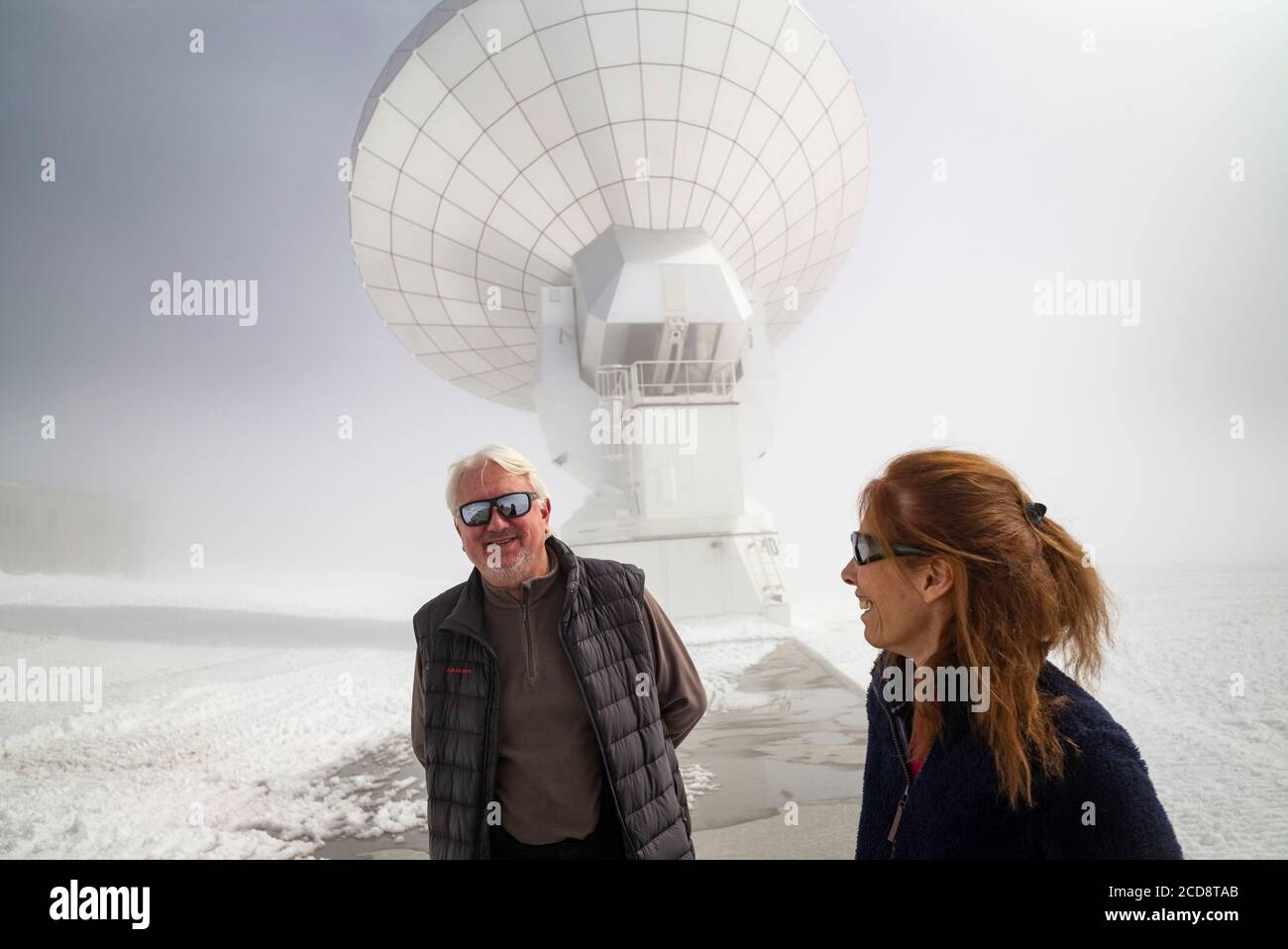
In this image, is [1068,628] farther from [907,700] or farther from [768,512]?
[768,512]

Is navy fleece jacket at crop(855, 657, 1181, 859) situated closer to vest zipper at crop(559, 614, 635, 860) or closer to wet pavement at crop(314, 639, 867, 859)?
vest zipper at crop(559, 614, 635, 860)

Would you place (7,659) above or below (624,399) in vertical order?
below

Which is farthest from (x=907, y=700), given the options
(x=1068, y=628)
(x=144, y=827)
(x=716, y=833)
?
(x=144, y=827)

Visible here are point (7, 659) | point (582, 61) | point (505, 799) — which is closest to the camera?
point (505, 799)

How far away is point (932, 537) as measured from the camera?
1399 mm

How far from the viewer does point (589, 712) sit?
6.91 feet

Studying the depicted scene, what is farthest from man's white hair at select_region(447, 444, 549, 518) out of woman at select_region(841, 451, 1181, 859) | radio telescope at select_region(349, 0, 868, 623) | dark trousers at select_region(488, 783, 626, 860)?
radio telescope at select_region(349, 0, 868, 623)

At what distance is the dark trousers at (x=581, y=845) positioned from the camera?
2.14 m

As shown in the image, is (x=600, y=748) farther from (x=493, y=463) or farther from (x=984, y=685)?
(x=984, y=685)

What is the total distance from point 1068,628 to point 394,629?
43.7 ft

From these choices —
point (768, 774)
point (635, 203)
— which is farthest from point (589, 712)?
point (635, 203)

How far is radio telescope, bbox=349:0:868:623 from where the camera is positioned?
1229cm

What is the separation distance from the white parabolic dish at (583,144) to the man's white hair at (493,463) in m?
11.9

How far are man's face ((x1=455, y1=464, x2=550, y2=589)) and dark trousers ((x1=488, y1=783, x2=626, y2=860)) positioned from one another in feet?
2.17
